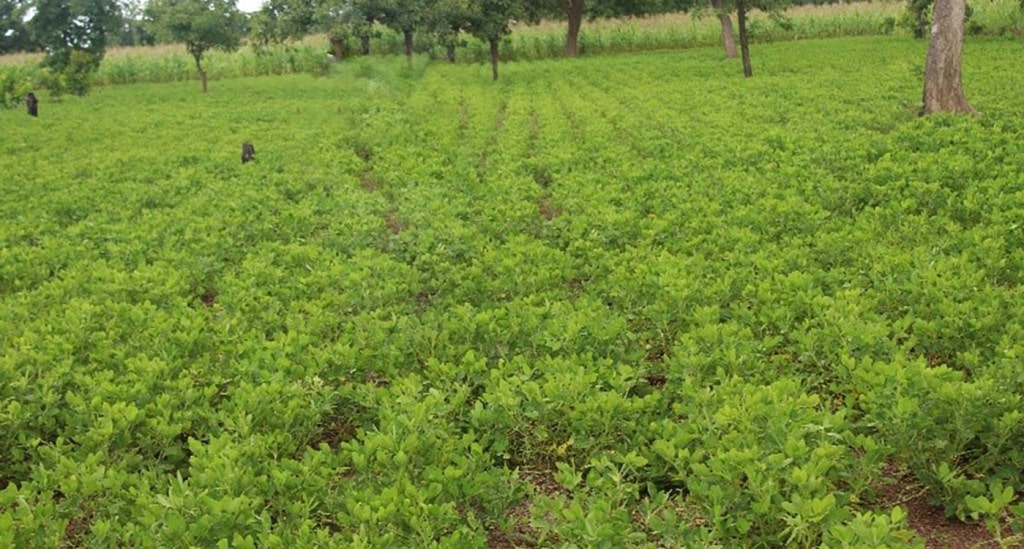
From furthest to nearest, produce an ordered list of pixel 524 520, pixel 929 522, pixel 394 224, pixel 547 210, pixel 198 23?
pixel 198 23 < pixel 547 210 < pixel 394 224 < pixel 524 520 < pixel 929 522

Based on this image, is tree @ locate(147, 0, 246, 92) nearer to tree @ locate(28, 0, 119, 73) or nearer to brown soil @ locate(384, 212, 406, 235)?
tree @ locate(28, 0, 119, 73)

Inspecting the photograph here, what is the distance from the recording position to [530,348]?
251 inches

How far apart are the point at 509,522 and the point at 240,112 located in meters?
26.5

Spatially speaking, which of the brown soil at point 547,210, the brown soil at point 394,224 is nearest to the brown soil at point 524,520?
the brown soil at point 394,224

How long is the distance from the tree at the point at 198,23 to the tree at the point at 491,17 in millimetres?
11813

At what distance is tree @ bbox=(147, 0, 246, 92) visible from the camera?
36.9 m

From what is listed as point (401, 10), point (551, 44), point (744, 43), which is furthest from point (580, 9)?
point (744, 43)

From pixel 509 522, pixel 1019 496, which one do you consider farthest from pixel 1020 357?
pixel 509 522

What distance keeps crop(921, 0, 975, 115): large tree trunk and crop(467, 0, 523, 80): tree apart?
→ 20.9 meters

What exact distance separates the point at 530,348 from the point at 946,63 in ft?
48.6

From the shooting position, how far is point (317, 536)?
3869 mm

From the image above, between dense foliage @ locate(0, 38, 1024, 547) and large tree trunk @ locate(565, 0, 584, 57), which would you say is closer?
dense foliage @ locate(0, 38, 1024, 547)

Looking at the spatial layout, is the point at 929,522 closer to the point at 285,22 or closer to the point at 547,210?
the point at 547,210

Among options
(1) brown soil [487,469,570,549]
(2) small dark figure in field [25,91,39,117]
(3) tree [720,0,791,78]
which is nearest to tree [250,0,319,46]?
(2) small dark figure in field [25,91,39,117]
